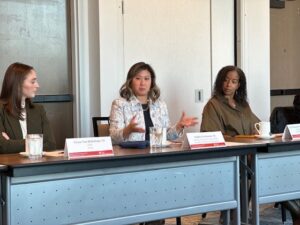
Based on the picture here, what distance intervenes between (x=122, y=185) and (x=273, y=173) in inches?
37.6

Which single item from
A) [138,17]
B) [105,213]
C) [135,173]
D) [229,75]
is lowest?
[105,213]

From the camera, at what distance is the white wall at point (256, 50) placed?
17.3 feet

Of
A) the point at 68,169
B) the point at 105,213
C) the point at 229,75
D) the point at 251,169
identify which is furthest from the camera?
the point at 229,75

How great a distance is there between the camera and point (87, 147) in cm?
254

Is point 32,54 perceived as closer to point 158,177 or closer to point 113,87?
point 113,87

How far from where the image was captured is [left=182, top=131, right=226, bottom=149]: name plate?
9.37ft

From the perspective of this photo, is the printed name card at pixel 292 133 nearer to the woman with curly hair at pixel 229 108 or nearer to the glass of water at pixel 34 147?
the woman with curly hair at pixel 229 108

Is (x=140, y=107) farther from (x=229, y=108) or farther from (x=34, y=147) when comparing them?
(x=34, y=147)

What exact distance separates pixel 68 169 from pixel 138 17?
2452 mm

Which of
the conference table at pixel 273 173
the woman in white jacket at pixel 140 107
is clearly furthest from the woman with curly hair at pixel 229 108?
the conference table at pixel 273 173

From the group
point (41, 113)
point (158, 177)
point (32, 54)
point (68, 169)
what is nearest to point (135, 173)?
point (158, 177)

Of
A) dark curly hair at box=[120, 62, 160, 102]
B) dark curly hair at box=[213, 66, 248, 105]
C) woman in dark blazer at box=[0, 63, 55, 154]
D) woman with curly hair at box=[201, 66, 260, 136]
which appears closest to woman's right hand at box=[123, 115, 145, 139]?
dark curly hair at box=[120, 62, 160, 102]

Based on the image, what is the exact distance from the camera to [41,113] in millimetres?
3412

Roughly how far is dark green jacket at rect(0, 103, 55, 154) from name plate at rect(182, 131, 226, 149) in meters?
0.86
